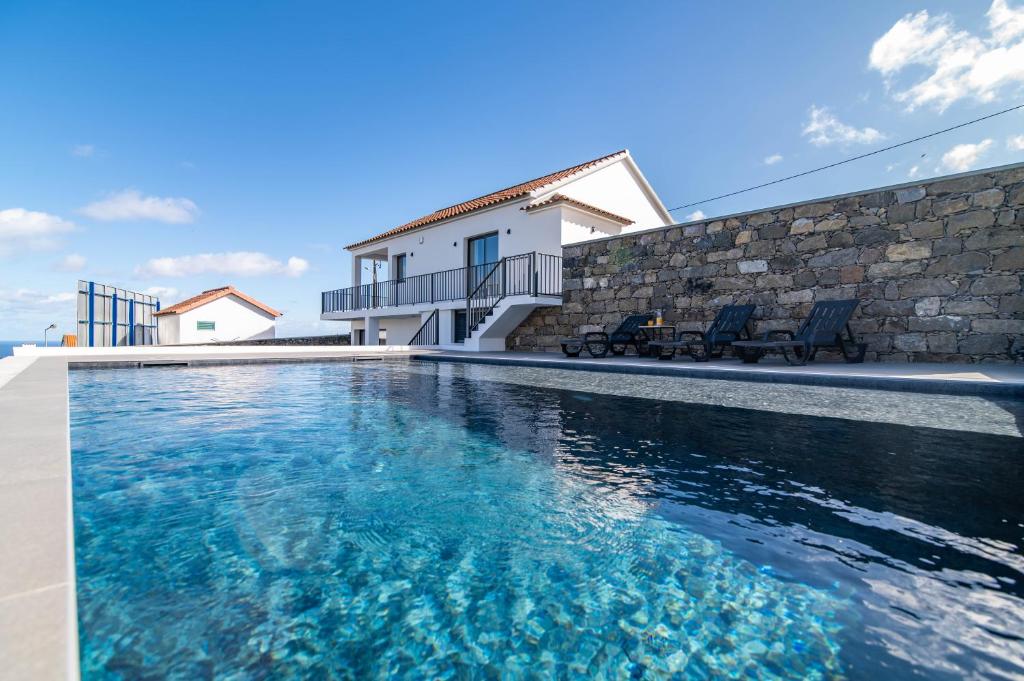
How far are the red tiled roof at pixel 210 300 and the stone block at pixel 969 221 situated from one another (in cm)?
2687

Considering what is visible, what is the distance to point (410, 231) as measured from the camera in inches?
663

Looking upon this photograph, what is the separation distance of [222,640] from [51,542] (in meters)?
0.46

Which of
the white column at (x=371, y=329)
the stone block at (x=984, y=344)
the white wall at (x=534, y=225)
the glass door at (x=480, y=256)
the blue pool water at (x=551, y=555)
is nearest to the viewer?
the blue pool water at (x=551, y=555)

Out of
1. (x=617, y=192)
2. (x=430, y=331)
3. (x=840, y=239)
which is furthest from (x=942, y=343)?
(x=430, y=331)

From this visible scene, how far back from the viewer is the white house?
40.2 feet

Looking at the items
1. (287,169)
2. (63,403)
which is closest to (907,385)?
(63,403)

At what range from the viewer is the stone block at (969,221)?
254 inches

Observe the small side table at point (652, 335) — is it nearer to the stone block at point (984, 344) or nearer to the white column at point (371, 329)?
the stone block at point (984, 344)

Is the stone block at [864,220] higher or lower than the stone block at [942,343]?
higher

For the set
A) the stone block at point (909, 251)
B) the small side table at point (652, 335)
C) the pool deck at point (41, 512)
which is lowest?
the pool deck at point (41, 512)

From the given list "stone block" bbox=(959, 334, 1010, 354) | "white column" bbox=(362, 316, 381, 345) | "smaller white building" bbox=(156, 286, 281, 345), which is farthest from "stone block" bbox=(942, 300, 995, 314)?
"smaller white building" bbox=(156, 286, 281, 345)

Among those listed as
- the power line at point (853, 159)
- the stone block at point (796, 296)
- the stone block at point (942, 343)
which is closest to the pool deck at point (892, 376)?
the stone block at point (942, 343)

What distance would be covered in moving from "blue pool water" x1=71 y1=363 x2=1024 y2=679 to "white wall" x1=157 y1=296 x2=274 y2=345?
22.7 metres

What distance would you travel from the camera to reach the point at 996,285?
20.8 ft
